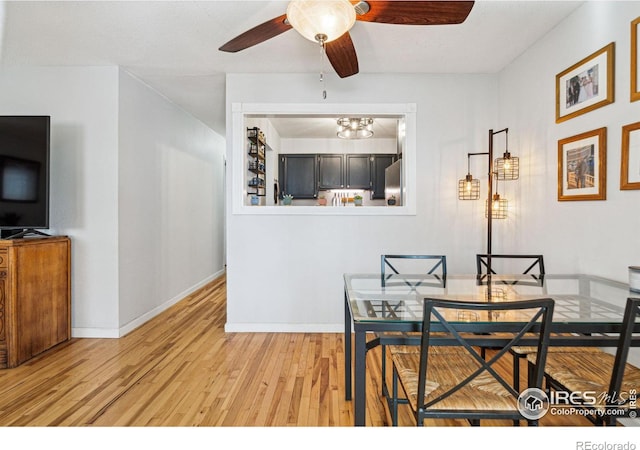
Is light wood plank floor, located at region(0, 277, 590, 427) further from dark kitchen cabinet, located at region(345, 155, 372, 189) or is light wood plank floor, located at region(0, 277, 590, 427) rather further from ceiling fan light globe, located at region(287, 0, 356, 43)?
dark kitchen cabinet, located at region(345, 155, 372, 189)

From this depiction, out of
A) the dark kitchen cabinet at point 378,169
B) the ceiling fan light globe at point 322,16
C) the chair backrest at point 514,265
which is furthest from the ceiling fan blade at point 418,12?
the dark kitchen cabinet at point 378,169

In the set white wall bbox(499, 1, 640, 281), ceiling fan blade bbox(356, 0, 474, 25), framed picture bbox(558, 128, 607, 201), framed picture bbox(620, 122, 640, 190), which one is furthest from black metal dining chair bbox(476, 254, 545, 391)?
ceiling fan blade bbox(356, 0, 474, 25)

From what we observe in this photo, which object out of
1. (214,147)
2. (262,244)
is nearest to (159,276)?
(262,244)

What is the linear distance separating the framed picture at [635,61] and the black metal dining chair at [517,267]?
1.13 meters

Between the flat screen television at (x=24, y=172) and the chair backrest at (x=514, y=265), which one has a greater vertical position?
the flat screen television at (x=24, y=172)

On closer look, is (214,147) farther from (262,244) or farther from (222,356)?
(222,356)

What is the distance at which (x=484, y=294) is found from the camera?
191 cm

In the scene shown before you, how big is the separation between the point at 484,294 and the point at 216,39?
8.84 ft

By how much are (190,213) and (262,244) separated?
6.83ft

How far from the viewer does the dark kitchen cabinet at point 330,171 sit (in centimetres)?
658

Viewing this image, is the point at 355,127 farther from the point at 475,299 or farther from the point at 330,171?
the point at 475,299

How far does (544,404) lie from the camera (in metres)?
1.46

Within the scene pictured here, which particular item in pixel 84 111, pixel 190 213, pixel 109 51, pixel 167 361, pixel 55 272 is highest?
pixel 109 51

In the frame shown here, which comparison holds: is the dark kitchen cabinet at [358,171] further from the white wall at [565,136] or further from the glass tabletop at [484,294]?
the glass tabletop at [484,294]
